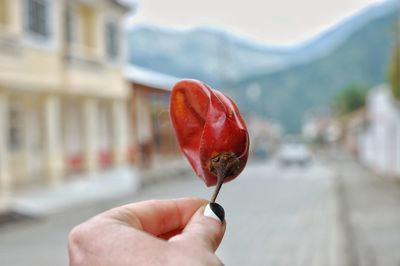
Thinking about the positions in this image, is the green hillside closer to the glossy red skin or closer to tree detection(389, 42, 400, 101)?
tree detection(389, 42, 400, 101)

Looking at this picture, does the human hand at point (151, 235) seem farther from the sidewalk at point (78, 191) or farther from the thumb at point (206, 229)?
the sidewalk at point (78, 191)

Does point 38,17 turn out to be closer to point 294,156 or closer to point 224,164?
point 224,164

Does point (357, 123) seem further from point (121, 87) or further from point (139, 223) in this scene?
point (139, 223)

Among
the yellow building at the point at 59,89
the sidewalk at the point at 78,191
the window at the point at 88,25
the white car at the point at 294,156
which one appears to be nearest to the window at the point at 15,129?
the yellow building at the point at 59,89

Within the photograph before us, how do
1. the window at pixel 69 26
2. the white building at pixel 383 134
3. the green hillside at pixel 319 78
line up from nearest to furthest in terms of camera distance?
1. the window at pixel 69 26
2. the white building at pixel 383 134
3. the green hillside at pixel 319 78

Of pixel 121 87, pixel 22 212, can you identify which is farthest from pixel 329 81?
pixel 22 212

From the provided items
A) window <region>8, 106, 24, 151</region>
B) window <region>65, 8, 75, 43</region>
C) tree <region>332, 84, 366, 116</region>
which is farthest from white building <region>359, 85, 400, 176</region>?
tree <region>332, 84, 366, 116</region>
